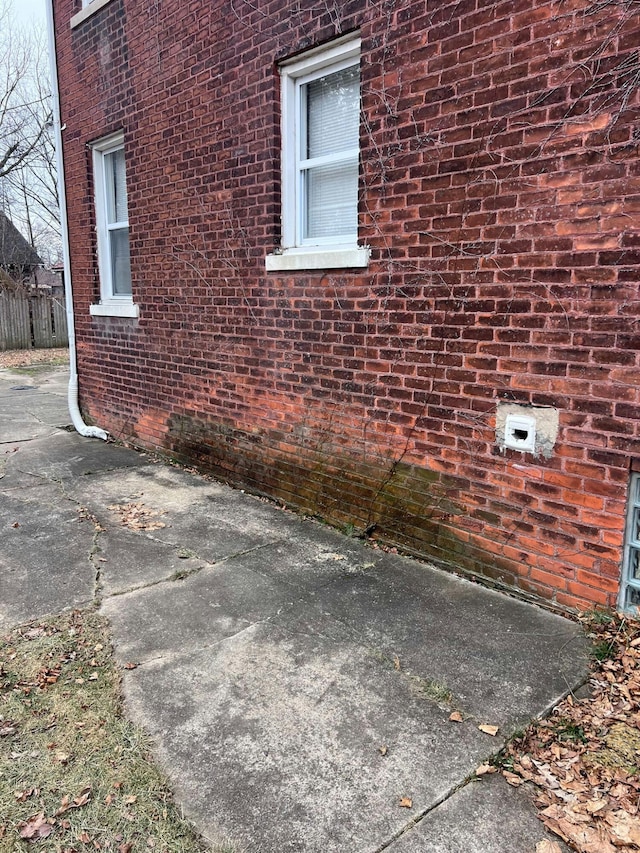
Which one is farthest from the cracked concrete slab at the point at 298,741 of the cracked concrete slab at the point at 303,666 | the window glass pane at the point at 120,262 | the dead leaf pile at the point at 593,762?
the window glass pane at the point at 120,262

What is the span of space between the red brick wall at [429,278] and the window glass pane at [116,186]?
104cm

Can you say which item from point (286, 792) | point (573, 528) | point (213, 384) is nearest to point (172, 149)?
point (213, 384)

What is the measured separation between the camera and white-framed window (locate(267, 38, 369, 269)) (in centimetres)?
400

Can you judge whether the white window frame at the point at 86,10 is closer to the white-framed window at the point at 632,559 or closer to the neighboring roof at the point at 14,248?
the white-framed window at the point at 632,559

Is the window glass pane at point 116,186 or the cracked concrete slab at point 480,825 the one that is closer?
the cracked concrete slab at point 480,825

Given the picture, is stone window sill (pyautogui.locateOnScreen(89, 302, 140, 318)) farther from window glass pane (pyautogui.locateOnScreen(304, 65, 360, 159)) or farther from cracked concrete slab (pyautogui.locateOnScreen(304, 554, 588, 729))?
cracked concrete slab (pyautogui.locateOnScreen(304, 554, 588, 729))

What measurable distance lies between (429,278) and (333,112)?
1635 mm

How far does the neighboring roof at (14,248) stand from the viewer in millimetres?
30422

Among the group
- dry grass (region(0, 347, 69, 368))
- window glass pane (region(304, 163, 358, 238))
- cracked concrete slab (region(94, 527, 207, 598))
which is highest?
window glass pane (region(304, 163, 358, 238))

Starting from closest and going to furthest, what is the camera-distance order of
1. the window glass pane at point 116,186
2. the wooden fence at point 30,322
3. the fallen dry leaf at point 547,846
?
the fallen dry leaf at point 547,846 < the window glass pane at point 116,186 < the wooden fence at point 30,322

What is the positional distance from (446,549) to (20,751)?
7.91ft

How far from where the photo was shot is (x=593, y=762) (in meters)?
2.06

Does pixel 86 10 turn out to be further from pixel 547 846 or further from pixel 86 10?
pixel 547 846

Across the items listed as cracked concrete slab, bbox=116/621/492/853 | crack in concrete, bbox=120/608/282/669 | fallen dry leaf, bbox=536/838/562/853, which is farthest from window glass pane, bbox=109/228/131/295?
fallen dry leaf, bbox=536/838/562/853
